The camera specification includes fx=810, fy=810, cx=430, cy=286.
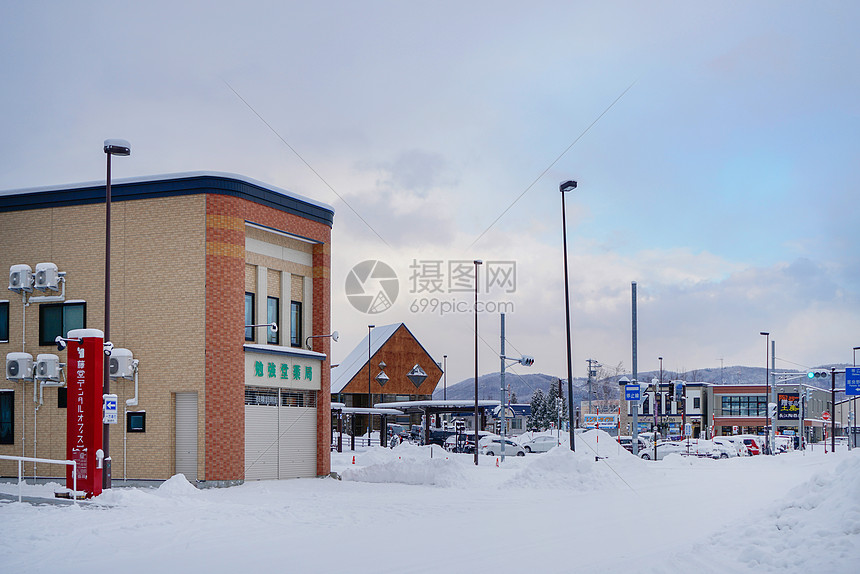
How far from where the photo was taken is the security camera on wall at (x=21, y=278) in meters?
27.7

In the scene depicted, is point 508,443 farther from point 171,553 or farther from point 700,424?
point 700,424

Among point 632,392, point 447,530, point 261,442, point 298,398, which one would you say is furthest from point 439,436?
point 447,530

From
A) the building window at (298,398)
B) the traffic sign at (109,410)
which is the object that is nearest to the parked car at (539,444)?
the building window at (298,398)

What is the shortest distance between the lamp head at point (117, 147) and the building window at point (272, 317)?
9480 millimetres

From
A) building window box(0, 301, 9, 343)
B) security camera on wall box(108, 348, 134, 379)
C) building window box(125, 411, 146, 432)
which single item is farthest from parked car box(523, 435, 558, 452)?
building window box(0, 301, 9, 343)

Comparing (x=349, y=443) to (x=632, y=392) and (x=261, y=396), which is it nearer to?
(x=632, y=392)

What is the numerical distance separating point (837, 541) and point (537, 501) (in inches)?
476

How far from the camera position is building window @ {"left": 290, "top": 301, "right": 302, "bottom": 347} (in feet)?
101

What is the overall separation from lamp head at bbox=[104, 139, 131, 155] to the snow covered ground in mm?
8798

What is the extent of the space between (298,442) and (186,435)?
5.08 m

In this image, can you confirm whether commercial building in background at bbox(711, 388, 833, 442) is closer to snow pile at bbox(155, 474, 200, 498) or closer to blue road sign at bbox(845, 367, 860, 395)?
blue road sign at bbox(845, 367, 860, 395)

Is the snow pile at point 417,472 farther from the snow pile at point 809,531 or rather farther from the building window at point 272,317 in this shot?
the snow pile at point 809,531

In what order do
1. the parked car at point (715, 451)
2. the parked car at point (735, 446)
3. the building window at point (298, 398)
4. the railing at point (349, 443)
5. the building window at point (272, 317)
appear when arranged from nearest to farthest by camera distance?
the building window at point (272, 317), the building window at point (298, 398), the parked car at point (715, 451), the parked car at point (735, 446), the railing at point (349, 443)

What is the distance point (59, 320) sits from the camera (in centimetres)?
2800
